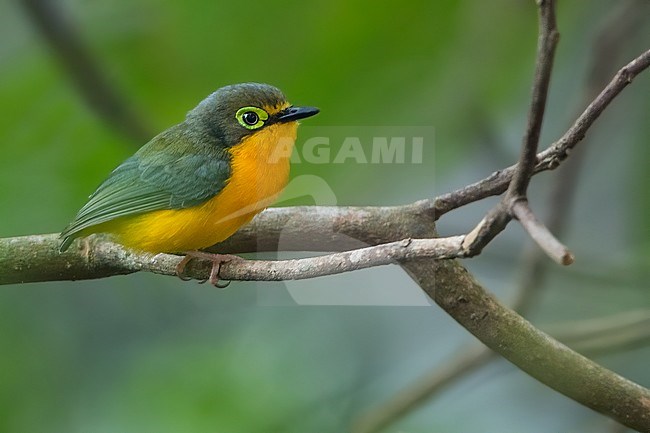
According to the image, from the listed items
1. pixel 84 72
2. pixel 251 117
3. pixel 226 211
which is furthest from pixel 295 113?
pixel 84 72

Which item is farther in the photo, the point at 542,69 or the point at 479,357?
the point at 479,357

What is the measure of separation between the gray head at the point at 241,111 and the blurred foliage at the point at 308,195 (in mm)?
107

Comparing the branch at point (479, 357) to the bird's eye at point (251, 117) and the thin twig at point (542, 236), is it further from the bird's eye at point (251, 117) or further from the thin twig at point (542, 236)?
the thin twig at point (542, 236)

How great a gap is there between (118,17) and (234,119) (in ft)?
1.55

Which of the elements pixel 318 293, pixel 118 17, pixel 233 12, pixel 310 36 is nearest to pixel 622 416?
pixel 318 293

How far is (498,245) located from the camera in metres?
1.86

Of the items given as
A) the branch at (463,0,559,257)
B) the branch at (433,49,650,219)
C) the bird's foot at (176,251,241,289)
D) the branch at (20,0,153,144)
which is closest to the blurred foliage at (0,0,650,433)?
the branch at (20,0,153,144)

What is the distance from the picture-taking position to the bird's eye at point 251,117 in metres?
1.27

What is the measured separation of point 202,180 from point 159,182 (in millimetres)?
75

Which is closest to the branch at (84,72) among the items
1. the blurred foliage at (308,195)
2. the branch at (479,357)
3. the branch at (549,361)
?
the blurred foliage at (308,195)

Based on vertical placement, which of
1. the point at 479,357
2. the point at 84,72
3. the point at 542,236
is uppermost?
the point at 84,72

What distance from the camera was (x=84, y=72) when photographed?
1486 millimetres

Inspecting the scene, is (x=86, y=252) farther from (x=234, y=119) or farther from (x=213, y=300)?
(x=213, y=300)

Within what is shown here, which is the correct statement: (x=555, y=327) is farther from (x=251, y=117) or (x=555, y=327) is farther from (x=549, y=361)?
(x=251, y=117)
